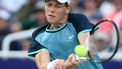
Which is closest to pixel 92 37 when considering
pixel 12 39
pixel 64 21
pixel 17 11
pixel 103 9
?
pixel 64 21

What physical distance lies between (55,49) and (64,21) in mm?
362

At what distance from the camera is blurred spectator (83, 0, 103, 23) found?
11797 millimetres

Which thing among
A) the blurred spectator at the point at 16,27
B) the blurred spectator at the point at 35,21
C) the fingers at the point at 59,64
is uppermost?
the fingers at the point at 59,64

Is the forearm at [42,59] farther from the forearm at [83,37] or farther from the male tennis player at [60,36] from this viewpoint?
the forearm at [83,37]

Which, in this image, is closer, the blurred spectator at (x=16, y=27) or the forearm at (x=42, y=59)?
the forearm at (x=42, y=59)

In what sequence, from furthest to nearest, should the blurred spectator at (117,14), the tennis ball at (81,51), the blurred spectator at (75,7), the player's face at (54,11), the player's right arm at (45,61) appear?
1. the blurred spectator at (75,7)
2. the blurred spectator at (117,14)
3. the player's face at (54,11)
4. the player's right arm at (45,61)
5. the tennis ball at (81,51)

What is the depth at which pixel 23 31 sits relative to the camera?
1181 cm

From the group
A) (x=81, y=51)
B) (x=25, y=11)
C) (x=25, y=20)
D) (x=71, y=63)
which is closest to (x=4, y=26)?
(x=25, y=20)

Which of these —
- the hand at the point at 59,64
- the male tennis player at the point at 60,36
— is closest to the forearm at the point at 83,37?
the male tennis player at the point at 60,36

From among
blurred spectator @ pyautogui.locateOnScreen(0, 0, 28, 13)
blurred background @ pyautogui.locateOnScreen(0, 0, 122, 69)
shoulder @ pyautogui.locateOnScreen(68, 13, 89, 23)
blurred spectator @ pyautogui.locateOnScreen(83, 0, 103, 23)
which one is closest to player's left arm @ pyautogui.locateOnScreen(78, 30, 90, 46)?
shoulder @ pyautogui.locateOnScreen(68, 13, 89, 23)

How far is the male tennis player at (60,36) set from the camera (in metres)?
6.47

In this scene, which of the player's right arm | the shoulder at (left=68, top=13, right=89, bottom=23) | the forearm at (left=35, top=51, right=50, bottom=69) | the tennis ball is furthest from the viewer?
the shoulder at (left=68, top=13, right=89, bottom=23)

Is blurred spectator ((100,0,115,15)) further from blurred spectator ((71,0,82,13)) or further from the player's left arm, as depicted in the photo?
the player's left arm

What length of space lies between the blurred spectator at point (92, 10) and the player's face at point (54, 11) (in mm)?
5112
